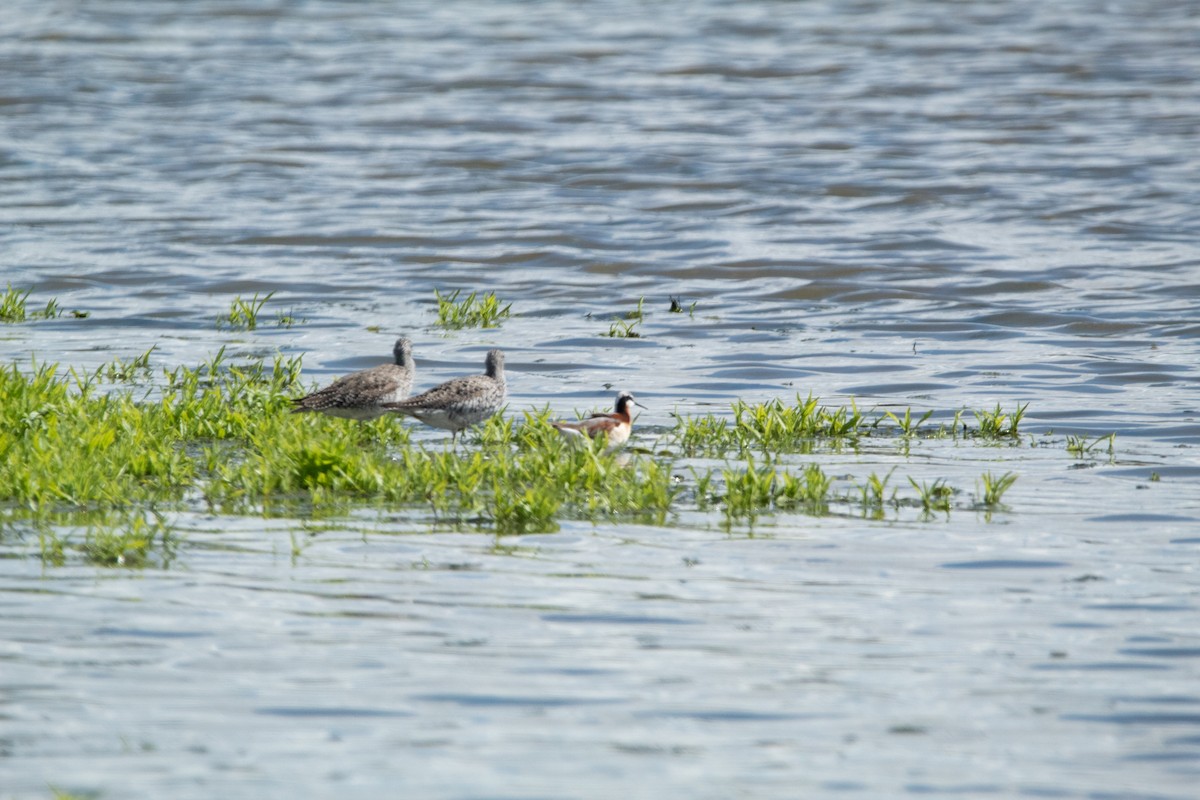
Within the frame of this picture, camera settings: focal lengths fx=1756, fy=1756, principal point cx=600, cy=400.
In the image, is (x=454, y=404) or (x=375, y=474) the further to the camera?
(x=454, y=404)

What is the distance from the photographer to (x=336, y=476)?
995 centimetres

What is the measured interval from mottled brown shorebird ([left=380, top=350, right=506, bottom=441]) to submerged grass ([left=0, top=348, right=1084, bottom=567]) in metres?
0.16

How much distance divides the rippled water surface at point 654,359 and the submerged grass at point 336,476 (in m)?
0.26

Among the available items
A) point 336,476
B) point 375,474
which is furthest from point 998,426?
point 336,476

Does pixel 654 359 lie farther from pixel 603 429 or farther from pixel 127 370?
pixel 603 429

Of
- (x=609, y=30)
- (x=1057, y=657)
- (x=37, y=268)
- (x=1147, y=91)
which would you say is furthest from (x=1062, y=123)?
(x=1057, y=657)

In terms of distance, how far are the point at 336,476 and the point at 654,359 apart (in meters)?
6.78

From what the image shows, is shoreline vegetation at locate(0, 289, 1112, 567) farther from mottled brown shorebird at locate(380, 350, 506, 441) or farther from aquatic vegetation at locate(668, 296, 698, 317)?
aquatic vegetation at locate(668, 296, 698, 317)

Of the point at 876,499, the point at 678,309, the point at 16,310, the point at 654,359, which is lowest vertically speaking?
the point at 876,499

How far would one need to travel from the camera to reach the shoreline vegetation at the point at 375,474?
931 centimetres

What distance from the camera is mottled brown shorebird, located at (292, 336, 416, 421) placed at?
1153 centimetres

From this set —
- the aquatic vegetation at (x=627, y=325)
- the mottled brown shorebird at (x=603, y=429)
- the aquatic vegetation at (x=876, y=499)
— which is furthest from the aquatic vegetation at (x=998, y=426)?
the aquatic vegetation at (x=627, y=325)

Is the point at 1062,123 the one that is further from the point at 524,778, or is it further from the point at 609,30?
the point at 524,778

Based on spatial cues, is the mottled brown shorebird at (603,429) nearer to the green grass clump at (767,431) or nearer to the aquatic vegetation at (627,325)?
the green grass clump at (767,431)
